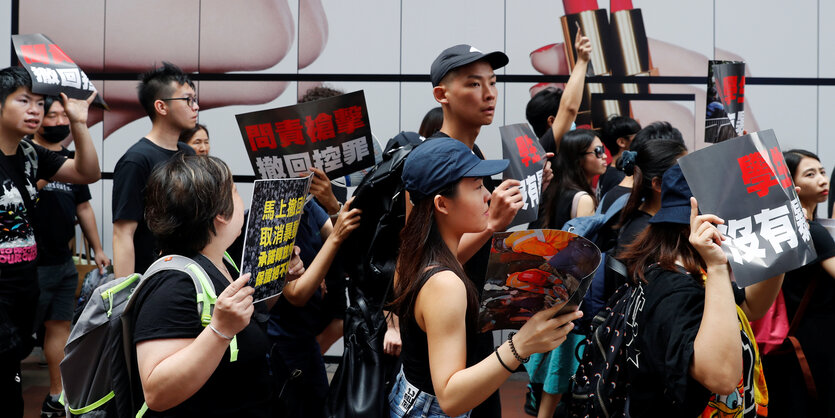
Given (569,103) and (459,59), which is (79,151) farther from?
(569,103)

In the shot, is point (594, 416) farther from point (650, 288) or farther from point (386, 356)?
point (386, 356)

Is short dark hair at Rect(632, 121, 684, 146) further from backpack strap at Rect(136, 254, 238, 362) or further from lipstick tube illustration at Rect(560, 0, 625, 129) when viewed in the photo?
backpack strap at Rect(136, 254, 238, 362)

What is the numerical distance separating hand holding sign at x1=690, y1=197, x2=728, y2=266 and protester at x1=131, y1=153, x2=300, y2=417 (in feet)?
4.49

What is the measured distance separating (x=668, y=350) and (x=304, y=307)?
217 centimetres

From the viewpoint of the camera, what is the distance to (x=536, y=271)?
2.10 metres

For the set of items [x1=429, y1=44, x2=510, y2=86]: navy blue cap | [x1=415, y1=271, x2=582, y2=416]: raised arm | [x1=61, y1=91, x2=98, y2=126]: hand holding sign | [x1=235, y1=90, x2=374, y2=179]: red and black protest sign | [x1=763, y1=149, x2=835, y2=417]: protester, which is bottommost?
[x1=763, y1=149, x2=835, y2=417]: protester

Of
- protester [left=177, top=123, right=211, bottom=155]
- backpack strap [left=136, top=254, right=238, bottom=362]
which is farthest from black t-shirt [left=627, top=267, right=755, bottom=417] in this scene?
protester [left=177, top=123, right=211, bottom=155]

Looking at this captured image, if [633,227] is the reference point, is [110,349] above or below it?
below

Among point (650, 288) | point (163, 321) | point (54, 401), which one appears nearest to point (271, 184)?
point (163, 321)

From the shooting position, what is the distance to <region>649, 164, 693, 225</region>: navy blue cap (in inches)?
103

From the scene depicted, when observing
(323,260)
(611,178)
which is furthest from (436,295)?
(611,178)

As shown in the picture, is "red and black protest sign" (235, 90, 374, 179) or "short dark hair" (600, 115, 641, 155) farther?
"short dark hair" (600, 115, 641, 155)

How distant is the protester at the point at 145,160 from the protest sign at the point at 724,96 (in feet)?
10.1

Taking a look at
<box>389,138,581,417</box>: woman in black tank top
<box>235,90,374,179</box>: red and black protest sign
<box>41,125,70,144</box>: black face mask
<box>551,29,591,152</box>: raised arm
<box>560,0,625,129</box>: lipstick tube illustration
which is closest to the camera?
<box>389,138,581,417</box>: woman in black tank top
